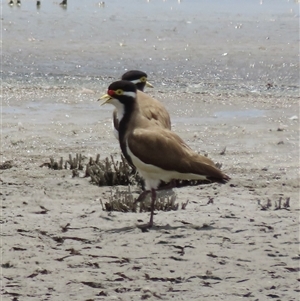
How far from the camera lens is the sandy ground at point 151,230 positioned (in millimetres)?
6164

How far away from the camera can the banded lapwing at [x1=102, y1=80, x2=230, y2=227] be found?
788 centimetres

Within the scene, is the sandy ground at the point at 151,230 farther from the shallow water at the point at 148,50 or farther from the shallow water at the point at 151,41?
the shallow water at the point at 151,41

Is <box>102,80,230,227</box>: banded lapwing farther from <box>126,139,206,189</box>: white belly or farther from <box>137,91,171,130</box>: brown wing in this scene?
<box>137,91,171,130</box>: brown wing

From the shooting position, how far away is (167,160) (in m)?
7.92

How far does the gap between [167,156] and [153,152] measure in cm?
14

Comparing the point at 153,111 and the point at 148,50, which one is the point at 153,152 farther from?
the point at 148,50

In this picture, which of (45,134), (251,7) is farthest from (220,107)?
(251,7)

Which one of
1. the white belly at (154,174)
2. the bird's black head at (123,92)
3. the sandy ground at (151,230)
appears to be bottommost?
the sandy ground at (151,230)

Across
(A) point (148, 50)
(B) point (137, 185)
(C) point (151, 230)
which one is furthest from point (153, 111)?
(A) point (148, 50)

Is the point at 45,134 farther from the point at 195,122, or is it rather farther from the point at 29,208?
the point at 29,208

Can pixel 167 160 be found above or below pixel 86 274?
above

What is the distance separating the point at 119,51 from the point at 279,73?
389 cm

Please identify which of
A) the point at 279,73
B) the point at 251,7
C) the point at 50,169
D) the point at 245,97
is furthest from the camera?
the point at 251,7

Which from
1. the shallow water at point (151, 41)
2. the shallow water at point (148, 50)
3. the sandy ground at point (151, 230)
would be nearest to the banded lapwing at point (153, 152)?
the sandy ground at point (151, 230)
